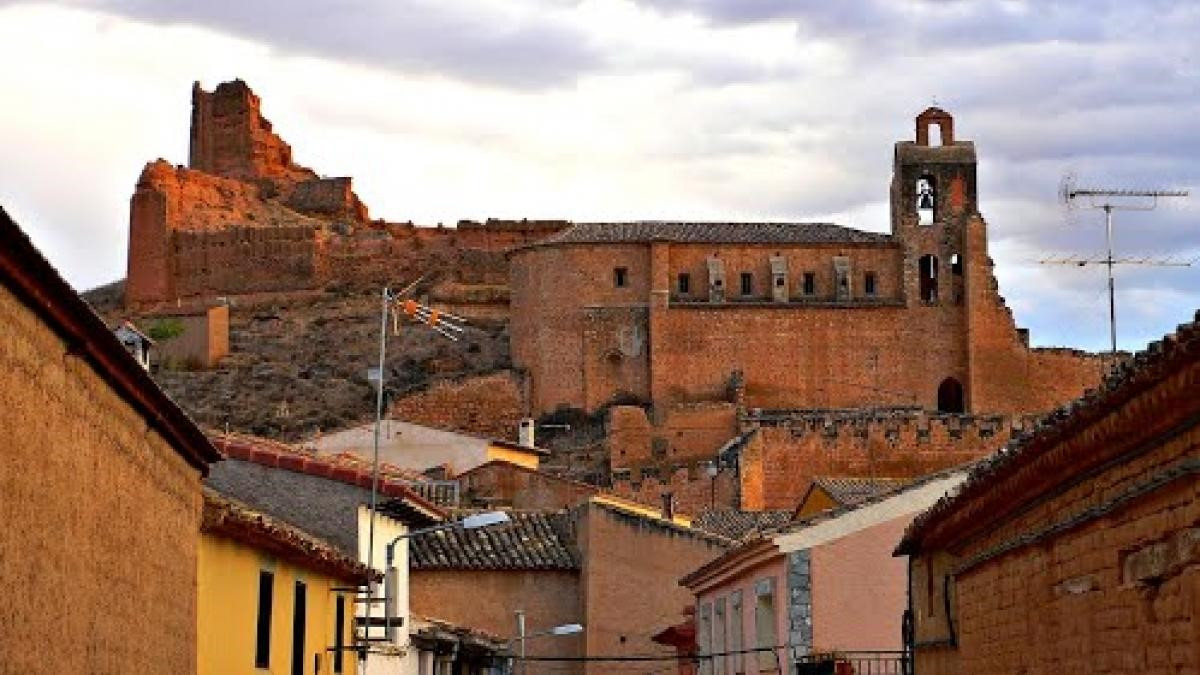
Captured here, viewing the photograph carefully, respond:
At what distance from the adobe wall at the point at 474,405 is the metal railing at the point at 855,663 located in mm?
61643

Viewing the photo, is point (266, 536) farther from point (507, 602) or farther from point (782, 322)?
point (782, 322)

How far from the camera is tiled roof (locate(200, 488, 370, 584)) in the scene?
1867 cm

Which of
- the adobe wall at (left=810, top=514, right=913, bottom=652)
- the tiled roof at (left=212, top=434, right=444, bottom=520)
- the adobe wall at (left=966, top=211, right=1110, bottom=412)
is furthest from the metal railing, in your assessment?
the adobe wall at (left=966, top=211, right=1110, bottom=412)

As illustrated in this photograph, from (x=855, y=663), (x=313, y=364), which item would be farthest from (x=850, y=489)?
(x=313, y=364)

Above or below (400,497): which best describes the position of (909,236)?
above

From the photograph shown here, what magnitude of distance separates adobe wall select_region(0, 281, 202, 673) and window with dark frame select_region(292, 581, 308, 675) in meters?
5.77

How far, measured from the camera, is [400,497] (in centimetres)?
2862

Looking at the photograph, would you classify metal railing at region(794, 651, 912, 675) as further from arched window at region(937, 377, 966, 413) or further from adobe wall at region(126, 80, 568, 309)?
adobe wall at region(126, 80, 568, 309)

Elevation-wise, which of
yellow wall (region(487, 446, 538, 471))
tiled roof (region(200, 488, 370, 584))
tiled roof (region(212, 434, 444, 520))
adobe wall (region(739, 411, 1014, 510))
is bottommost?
tiled roof (region(200, 488, 370, 584))

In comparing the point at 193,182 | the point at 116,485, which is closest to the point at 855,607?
the point at 116,485

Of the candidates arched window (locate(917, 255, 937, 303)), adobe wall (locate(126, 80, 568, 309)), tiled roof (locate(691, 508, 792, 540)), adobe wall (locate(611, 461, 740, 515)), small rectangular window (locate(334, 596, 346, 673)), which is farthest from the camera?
adobe wall (locate(126, 80, 568, 309))

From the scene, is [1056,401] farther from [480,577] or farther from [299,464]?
[299,464]

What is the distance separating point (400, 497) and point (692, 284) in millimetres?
60644

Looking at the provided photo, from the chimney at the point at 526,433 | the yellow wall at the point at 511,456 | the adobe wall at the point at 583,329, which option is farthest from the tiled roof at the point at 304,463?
the adobe wall at the point at 583,329
